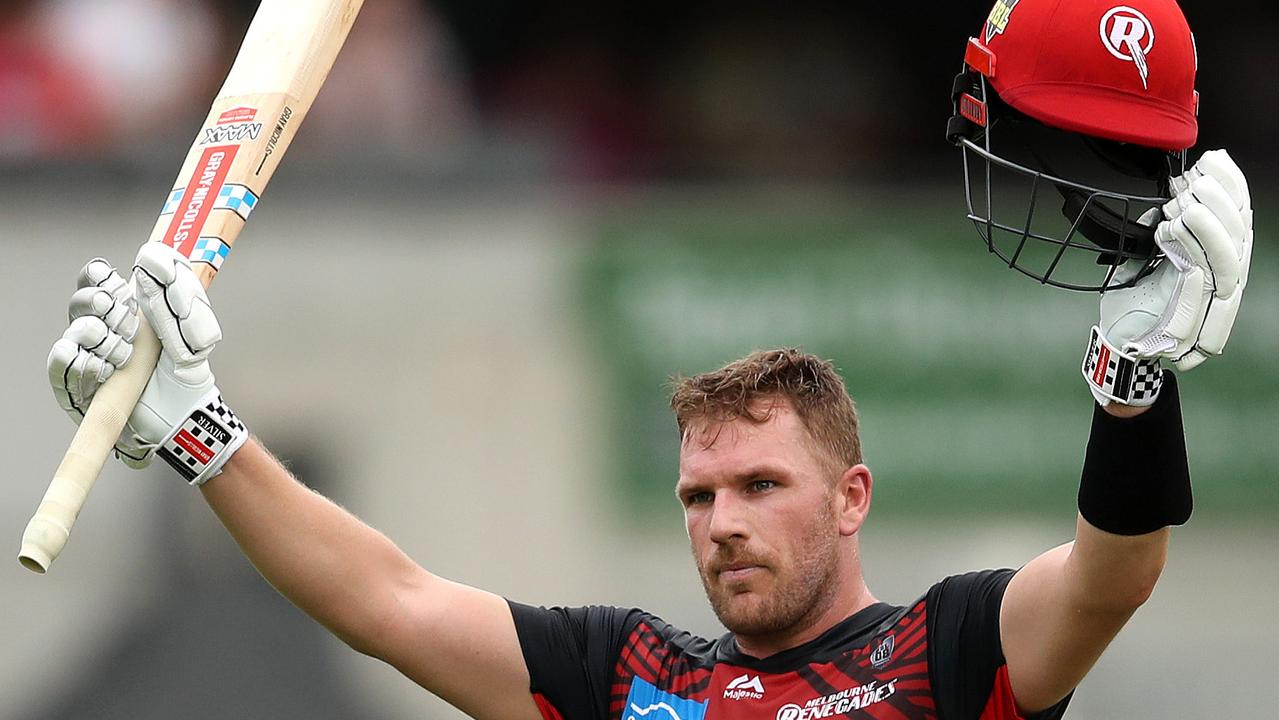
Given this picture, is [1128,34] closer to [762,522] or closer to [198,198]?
[762,522]

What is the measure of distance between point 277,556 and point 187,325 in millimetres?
459

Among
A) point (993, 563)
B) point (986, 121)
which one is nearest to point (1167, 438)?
point (986, 121)

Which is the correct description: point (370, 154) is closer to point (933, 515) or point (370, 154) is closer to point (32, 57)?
point (32, 57)

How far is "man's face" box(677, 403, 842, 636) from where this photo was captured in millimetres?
3066

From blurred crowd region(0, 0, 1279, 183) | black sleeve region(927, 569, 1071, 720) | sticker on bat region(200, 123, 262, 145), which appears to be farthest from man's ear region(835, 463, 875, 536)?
blurred crowd region(0, 0, 1279, 183)

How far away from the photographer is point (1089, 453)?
261 centimetres

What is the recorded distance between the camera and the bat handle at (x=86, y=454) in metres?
2.63

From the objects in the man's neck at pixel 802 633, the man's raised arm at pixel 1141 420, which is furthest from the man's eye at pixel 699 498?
the man's raised arm at pixel 1141 420

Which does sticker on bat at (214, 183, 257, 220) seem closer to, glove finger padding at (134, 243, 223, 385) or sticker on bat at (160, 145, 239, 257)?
sticker on bat at (160, 145, 239, 257)

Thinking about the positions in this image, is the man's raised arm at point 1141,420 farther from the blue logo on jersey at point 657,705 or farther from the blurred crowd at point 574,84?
the blurred crowd at point 574,84

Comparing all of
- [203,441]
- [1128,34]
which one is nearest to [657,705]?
[203,441]

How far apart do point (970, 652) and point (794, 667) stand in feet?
1.14

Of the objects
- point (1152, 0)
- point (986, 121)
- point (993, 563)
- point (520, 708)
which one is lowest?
point (520, 708)

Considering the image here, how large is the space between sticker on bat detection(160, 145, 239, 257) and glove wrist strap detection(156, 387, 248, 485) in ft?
0.82
